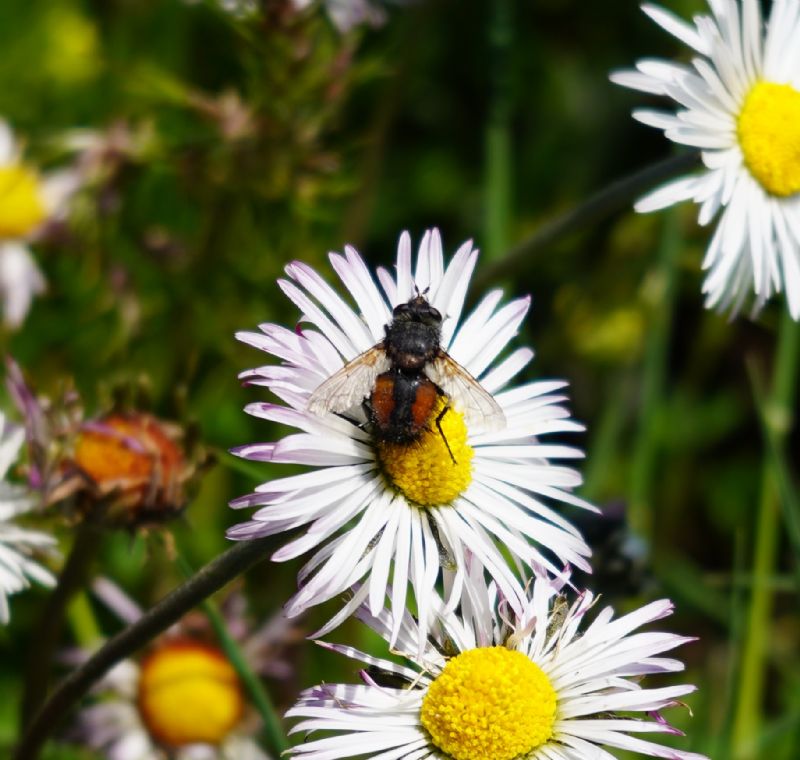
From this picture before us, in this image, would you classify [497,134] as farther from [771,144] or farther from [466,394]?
[466,394]

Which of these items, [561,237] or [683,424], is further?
[683,424]

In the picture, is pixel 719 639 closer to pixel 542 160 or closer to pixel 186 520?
pixel 542 160

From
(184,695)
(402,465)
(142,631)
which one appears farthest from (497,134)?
(142,631)

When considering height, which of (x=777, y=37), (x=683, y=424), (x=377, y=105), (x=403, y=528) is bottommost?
(x=403, y=528)

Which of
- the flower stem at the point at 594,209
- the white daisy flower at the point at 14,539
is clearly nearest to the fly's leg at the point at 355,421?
the white daisy flower at the point at 14,539

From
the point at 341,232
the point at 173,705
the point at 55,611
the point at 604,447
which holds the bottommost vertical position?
the point at 173,705

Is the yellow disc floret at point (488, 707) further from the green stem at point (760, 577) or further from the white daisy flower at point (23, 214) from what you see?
the white daisy flower at point (23, 214)

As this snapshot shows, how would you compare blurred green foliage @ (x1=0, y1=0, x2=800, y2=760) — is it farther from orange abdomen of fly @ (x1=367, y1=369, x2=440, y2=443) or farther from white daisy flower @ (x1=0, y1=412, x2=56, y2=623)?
orange abdomen of fly @ (x1=367, y1=369, x2=440, y2=443)

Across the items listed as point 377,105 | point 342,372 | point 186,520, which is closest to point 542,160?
point 377,105
